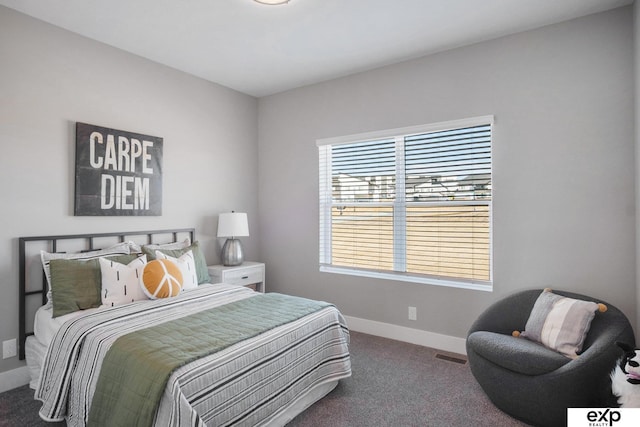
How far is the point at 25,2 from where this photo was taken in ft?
8.18

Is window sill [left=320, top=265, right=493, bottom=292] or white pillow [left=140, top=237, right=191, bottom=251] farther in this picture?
white pillow [left=140, top=237, right=191, bottom=251]

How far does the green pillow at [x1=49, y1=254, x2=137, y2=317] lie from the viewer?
2.42 m

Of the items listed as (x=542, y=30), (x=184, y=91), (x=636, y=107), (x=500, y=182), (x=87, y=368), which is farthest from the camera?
(x=184, y=91)

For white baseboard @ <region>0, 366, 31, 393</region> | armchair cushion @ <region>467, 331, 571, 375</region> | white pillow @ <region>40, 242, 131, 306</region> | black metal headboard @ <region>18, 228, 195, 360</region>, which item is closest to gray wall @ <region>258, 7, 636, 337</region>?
armchair cushion @ <region>467, 331, 571, 375</region>

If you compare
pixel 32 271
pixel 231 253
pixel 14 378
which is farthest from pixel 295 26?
pixel 14 378

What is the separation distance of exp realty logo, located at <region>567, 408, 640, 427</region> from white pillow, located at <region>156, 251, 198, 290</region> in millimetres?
2753

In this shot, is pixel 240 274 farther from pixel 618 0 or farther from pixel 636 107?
pixel 618 0

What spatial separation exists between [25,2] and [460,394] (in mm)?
4106

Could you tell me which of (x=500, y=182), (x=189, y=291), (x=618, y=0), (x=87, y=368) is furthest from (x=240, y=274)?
(x=618, y=0)

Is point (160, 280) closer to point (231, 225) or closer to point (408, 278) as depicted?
point (231, 225)

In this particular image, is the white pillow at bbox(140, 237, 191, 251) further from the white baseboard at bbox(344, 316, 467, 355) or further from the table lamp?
→ the white baseboard at bbox(344, 316, 467, 355)

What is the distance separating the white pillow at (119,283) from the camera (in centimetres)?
257

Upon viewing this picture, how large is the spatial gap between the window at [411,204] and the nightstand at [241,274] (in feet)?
2.45

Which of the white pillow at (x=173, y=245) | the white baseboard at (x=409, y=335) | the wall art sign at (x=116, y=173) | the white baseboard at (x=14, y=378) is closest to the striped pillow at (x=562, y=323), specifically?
the white baseboard at (x=409, y=335)
